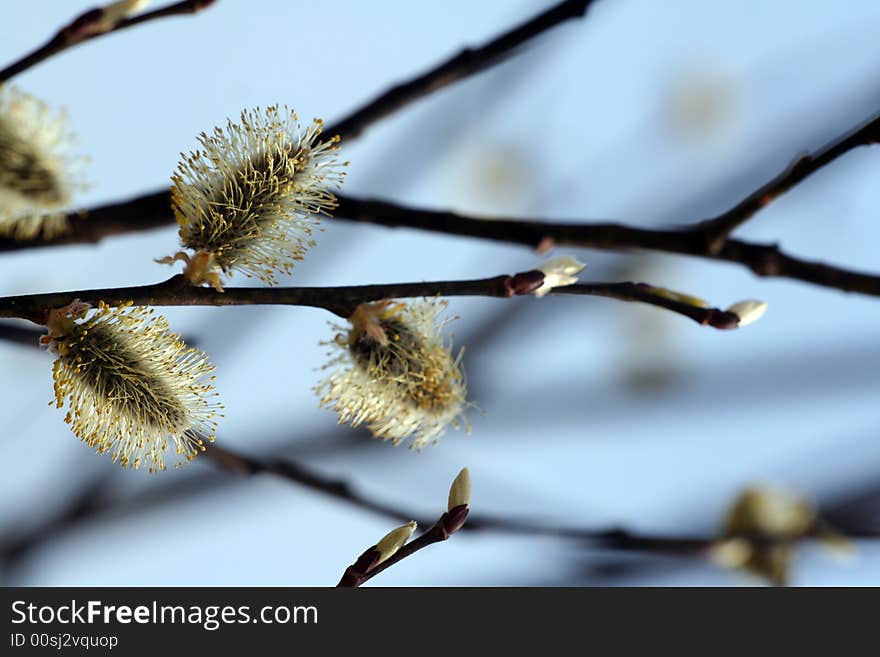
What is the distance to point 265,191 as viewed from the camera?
880mm

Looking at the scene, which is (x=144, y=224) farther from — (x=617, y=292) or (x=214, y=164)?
(x=617, y=292)

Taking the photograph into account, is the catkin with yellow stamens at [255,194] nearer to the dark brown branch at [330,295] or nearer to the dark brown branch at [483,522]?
the dark brown branch at [330,295]

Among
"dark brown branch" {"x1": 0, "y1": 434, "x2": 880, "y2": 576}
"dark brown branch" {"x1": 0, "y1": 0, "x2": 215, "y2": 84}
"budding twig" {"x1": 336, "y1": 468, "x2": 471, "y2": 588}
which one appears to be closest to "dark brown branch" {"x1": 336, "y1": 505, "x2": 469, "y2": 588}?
"budding twig" {"x1": 336, "y1": 468, "x2": 471, "y2": 588}

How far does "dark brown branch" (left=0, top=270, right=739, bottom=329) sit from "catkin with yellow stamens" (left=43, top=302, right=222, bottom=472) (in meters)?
0.06

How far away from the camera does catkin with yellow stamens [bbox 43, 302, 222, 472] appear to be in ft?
2.73

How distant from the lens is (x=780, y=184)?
0.97m

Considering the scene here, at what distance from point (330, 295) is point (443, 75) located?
0.56 metres

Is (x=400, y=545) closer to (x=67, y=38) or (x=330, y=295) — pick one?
(x=330, y=295)

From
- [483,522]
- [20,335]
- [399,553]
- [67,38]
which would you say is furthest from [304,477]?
[67,38]

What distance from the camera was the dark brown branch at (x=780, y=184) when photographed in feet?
2.95

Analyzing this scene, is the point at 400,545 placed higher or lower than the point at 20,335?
lower

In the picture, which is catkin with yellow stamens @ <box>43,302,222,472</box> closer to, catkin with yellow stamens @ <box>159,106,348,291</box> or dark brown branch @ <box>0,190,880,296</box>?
catkin with yellow stamens @ <box>159,106,348,291</box>

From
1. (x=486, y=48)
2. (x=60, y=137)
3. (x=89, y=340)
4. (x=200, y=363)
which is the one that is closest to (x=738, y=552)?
(x=486, y=48)

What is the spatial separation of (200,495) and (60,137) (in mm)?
999
